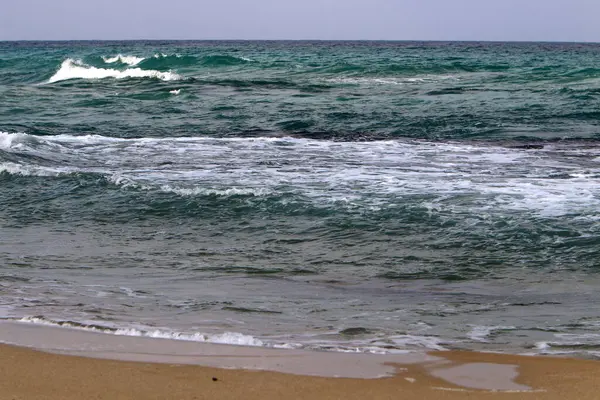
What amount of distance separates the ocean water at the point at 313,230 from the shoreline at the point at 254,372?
258mm

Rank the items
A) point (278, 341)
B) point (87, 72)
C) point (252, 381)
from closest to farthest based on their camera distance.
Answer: point (252, 381) → point (278, 341) → point (87, 72)

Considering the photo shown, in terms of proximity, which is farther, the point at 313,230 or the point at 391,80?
the point at 391,80

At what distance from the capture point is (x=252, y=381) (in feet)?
Result: 14.0

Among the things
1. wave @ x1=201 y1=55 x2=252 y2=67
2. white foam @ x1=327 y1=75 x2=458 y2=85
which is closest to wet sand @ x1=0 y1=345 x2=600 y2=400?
white foam @ x1=327 y1=75 x2=458 y2=85

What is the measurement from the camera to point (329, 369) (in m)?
4.54

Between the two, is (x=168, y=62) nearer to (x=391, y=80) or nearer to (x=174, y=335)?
(x=391, y=80)

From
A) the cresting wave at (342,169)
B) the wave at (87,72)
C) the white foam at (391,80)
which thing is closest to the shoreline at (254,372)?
the cresting wave at (342,169)

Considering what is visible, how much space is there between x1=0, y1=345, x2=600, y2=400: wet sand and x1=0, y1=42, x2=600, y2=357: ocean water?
505mm

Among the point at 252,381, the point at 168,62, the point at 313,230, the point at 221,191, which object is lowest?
the point at 313,230

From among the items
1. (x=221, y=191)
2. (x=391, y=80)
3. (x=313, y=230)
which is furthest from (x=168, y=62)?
(x=313, y=230)

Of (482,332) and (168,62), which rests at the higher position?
(168,62)

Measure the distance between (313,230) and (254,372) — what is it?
167 inches

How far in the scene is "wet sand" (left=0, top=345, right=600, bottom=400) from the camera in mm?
4074

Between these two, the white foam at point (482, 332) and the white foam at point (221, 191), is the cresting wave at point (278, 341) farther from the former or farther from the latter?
the white foam at point (221, 191)
